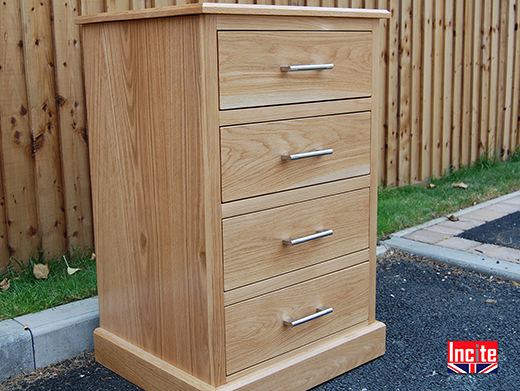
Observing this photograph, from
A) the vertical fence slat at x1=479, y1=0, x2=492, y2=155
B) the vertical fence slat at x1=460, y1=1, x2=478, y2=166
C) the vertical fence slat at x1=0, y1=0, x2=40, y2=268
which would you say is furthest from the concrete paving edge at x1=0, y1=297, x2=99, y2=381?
the vertical fence slat at x1=479, y1=0, x2=492, y2=155

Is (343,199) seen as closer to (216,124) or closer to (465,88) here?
(216,124)

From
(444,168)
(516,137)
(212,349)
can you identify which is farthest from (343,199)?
(516,137)

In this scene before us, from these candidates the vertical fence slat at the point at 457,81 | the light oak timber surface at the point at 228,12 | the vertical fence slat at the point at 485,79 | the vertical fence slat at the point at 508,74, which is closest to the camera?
the light oak timber surface at the point at 228,12

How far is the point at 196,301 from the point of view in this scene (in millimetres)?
2018

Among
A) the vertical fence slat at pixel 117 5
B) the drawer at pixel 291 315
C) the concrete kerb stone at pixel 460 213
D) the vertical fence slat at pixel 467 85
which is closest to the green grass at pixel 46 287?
the drawer at pixel 291 315

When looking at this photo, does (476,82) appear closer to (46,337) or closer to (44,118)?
(44,118)

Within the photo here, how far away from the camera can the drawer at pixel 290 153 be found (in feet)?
6.44

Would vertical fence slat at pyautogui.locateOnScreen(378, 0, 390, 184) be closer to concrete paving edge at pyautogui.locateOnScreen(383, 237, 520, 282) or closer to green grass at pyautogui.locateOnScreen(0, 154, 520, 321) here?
green grass at pyautogui.locateOnScreen(0, 154, 520, 321)

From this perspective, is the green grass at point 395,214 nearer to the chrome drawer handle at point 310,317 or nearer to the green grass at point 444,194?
the green grass at point 444,194

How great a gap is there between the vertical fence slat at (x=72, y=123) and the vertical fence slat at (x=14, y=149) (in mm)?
170

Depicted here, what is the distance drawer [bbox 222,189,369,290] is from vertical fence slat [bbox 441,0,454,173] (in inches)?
129

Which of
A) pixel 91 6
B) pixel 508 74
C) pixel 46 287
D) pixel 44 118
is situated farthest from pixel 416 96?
pixel 46 287

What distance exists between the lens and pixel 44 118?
289 centimetres

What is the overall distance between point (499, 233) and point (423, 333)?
5.08ft
